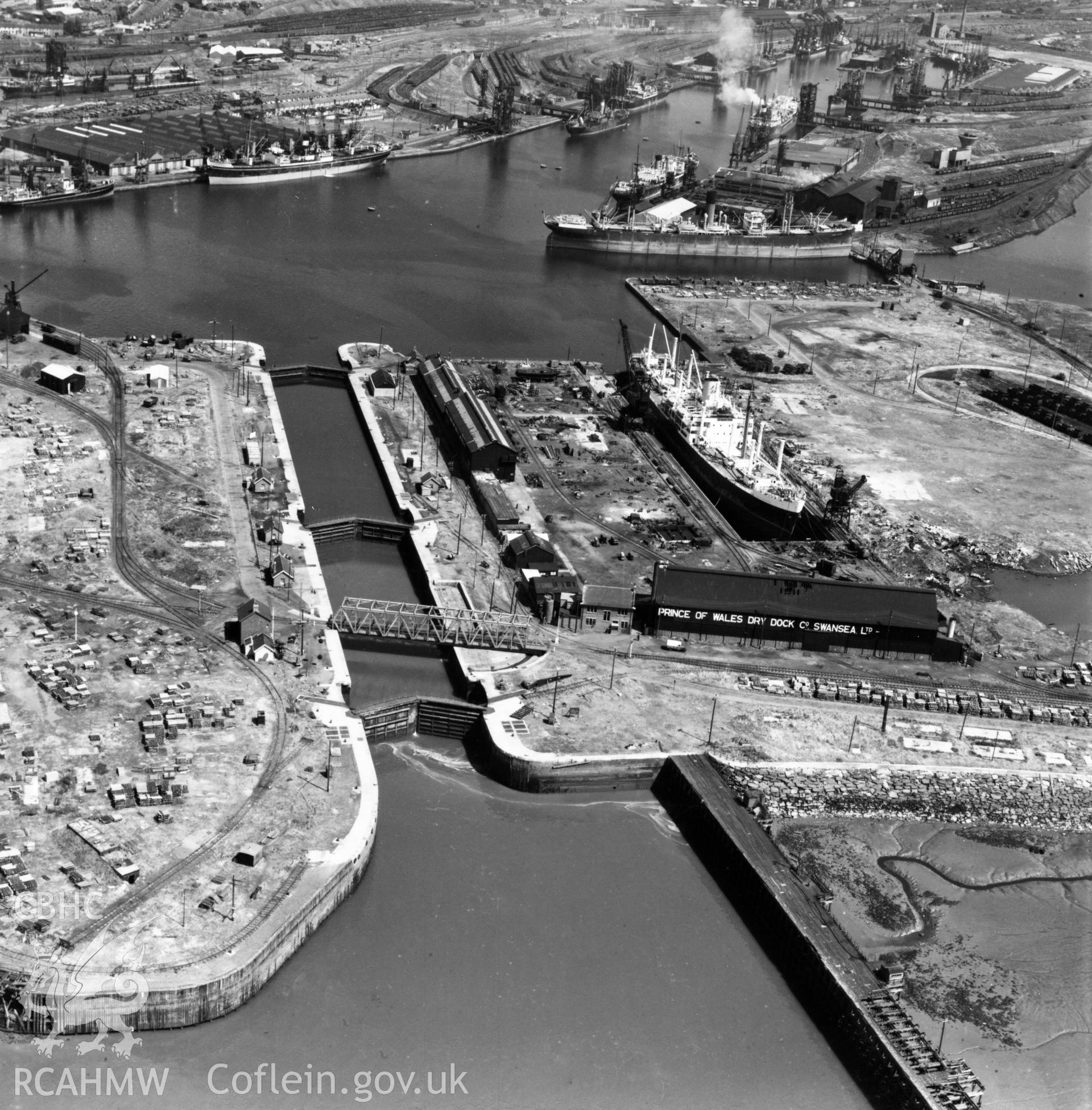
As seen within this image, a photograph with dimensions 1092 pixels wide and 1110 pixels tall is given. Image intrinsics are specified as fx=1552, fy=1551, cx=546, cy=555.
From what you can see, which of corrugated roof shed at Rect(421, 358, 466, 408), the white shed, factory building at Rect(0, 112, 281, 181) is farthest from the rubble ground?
factory building at Rect(0, 112, 281, 181)

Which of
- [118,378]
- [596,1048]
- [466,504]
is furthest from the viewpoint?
[118,378]

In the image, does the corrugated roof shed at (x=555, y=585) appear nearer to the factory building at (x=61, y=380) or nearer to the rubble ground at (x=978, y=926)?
the rubble ground at (x=978, y=926)

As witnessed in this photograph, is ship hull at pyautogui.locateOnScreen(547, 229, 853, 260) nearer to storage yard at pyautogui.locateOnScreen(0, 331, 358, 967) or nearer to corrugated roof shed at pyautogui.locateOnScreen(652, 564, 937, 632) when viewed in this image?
storage yard at pyautogui.locateOnScreen(0, 331, 358, 967)

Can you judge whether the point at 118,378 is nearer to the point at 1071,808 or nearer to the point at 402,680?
the point at 402,680

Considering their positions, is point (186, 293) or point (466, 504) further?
point (186, 293)

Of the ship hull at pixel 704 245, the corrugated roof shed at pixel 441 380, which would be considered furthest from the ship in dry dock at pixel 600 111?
the corrugated roof shed at pixel 441 380

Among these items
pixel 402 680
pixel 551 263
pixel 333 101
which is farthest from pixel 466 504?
pixel 333 101
